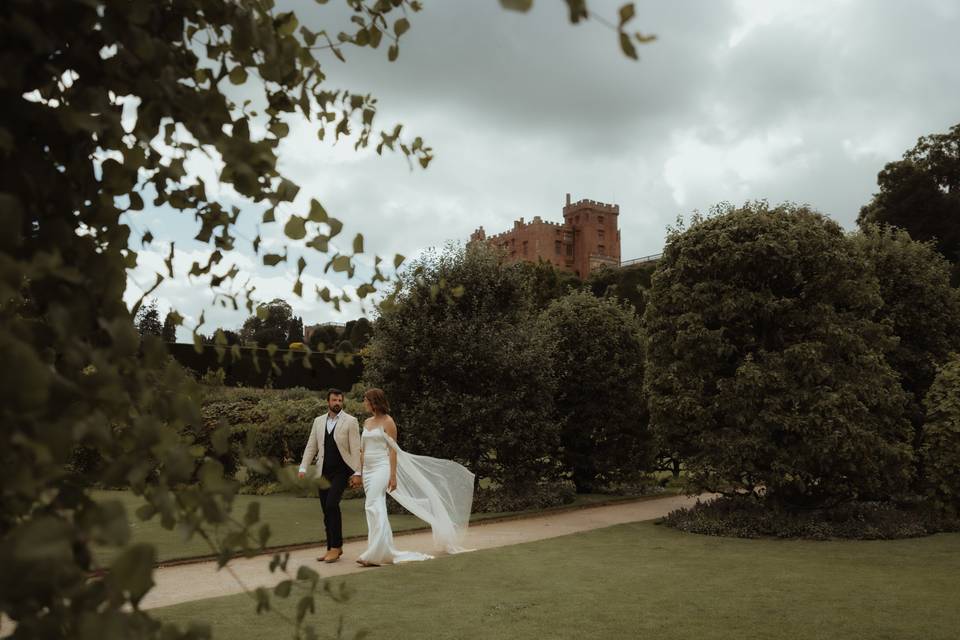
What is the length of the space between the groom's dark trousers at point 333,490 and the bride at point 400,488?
287 millimetres

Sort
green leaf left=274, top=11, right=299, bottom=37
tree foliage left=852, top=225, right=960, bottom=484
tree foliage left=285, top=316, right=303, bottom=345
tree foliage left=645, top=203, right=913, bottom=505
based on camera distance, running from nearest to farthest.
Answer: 1. green leaf left=274, top=11, right=299, bottom=37
2. tree foliage left=645, top=203, right=913, bottom=505
3. tree foliage left=852, top=225, right=960, bottom=484
4. tree foliage left=285, top=316, right=303, bottom=345

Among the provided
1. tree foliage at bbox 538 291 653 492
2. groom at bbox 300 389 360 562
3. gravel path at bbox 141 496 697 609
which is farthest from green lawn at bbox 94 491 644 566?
groom at bbox 300 389 360 562

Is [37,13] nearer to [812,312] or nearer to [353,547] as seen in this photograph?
[353,547]

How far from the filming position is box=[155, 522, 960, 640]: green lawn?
6594 millimetres

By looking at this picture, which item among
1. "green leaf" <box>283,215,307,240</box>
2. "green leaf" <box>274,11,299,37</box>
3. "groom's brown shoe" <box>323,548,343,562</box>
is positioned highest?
"green leaf" <box>274,11,299,37</box>

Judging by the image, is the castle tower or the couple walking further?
the castle tower

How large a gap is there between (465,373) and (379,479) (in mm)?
4978

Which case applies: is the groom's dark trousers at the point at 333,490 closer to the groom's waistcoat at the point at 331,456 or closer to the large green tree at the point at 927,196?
the groom's waistcoat at the point at 331,456

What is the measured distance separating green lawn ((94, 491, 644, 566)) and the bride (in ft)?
4.72

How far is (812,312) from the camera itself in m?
12.2

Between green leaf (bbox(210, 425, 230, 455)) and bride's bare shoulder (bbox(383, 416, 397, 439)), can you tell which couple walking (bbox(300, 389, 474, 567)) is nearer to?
bride's bare shoulder (bbox(383, 416, 397, 439))

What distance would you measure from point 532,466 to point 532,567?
655 centimetres

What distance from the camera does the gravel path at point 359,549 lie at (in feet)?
26.5

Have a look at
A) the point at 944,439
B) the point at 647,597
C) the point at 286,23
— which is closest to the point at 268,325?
the point at 944,439
